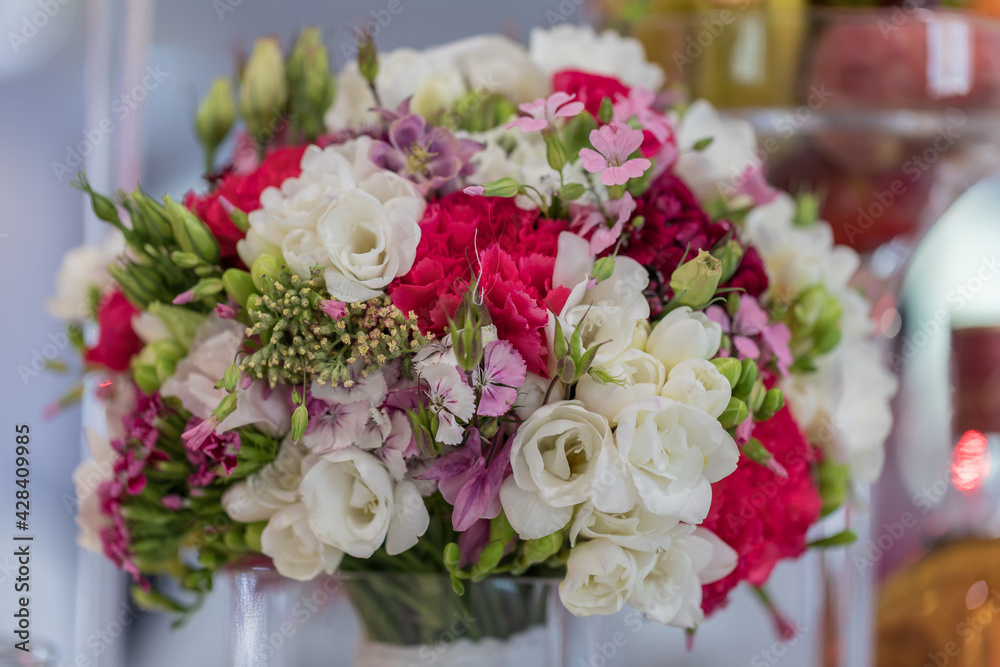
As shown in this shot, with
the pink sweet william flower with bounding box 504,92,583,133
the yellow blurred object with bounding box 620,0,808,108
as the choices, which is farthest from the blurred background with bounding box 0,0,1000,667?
the pink sweet william flower with bounding box 504,92,583,133

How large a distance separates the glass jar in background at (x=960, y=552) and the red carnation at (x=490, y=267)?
1.81ft

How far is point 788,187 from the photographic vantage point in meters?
0.88

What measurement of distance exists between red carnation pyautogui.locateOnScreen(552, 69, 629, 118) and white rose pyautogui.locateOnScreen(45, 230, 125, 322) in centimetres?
36

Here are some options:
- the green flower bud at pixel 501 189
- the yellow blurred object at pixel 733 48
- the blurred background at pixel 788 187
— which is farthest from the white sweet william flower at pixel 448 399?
the yellow blurred object at pixel 733 48

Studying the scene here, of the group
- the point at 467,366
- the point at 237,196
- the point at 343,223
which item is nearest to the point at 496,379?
the point at 467,366

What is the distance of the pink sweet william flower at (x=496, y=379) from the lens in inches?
15.8

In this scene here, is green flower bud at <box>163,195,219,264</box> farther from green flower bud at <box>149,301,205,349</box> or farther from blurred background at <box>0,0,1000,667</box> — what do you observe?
blurred background at <box>0,0,1000,667</box>

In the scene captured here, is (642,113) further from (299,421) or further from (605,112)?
(299,421)

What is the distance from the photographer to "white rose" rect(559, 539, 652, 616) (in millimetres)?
431

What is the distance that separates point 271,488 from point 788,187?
2.13 feet

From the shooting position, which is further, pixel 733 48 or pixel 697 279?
pixel 733 48

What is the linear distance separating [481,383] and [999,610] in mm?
626

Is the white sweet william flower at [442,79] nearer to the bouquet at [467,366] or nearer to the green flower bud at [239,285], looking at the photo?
the bouquet at [467,366]

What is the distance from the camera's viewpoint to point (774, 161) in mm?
860
